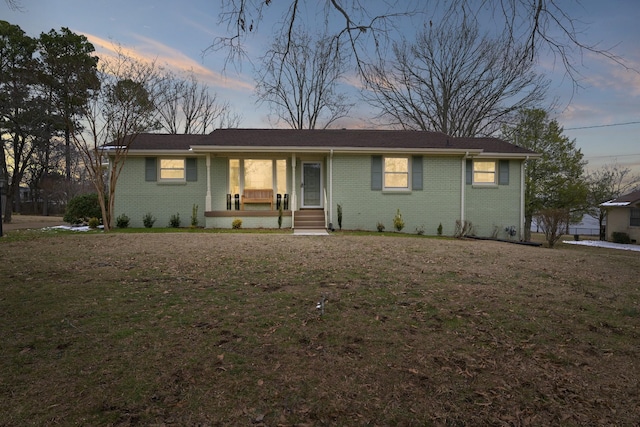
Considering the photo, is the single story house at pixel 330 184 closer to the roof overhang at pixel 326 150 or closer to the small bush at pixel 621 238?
the roof overhang at pixel 326 150

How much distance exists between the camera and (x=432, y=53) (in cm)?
2411

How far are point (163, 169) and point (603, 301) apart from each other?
597 inches

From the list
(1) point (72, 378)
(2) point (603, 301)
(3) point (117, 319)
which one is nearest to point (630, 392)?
(2) point (603, 301)

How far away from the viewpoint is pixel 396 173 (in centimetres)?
1498

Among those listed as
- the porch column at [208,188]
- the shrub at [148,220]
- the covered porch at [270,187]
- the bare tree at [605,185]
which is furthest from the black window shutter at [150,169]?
the bare tree at [605,185]

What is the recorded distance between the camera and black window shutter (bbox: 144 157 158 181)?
14766 mm

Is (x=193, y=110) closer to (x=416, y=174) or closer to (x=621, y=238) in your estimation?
(x=416, y=174)

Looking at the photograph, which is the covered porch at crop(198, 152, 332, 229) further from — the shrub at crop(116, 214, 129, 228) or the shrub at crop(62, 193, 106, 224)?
the shrub at crop(62, 193, 106, 224)

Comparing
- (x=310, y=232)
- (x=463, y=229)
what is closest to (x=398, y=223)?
(x=463, y=229)

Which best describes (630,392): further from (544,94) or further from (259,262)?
(544,94)

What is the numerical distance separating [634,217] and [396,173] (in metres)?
17.6

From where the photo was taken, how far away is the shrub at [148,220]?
14.5m

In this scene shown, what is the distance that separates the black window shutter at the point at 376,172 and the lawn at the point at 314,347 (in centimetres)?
859

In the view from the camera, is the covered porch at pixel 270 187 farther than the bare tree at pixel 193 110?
No
